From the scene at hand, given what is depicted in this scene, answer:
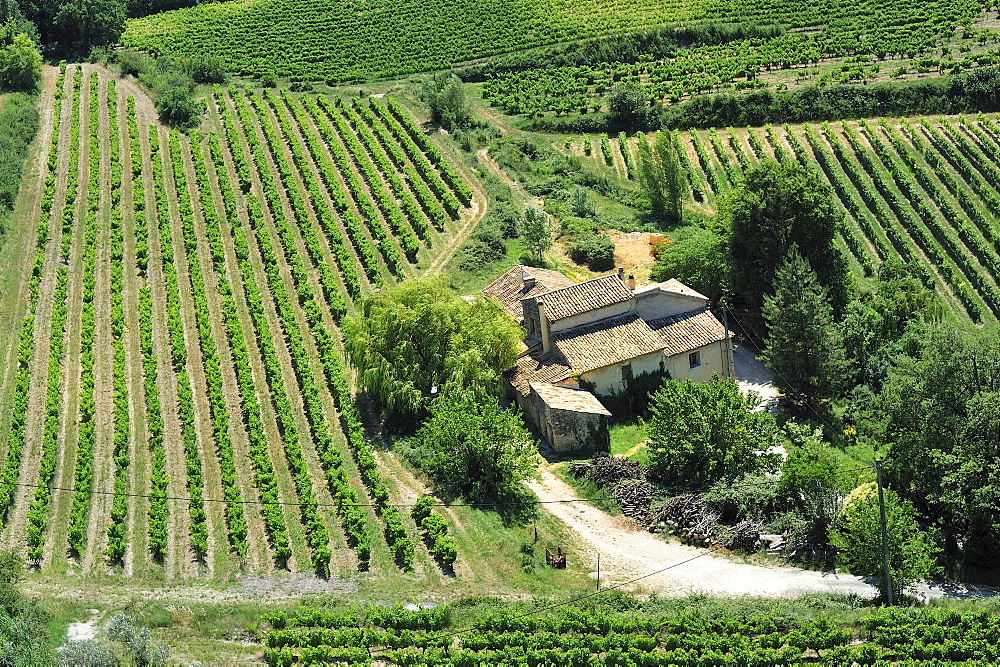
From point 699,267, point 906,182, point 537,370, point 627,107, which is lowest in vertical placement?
point 537,370

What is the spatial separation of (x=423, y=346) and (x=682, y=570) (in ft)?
58.8

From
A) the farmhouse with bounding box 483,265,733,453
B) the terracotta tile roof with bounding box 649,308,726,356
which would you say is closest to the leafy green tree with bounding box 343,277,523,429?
the farmhouse with bounding box 483,265,733,453

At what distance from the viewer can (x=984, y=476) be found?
48625 mm

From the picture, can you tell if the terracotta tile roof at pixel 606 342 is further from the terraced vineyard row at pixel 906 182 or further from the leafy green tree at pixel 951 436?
the terraced vineyard row at pixel 906 182

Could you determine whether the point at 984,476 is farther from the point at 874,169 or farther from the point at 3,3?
the point at 3,3

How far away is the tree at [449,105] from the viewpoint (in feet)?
331

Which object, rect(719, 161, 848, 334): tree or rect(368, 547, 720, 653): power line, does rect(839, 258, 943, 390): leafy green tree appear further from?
rect(368, 547, 720, 653): power line

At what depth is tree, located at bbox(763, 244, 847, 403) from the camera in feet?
204

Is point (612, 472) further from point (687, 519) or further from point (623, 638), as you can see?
point (623, 638)

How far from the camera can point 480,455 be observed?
53344 mm

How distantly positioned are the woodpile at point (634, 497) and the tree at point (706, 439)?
1.09 metres

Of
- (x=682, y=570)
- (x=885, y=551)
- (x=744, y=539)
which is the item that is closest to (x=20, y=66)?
(x=682, y=570)

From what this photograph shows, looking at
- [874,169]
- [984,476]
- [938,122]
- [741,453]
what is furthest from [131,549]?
[938,122]

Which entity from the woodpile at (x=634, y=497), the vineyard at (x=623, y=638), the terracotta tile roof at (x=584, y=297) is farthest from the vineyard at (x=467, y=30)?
the vineyard at (x=623, y=638)
